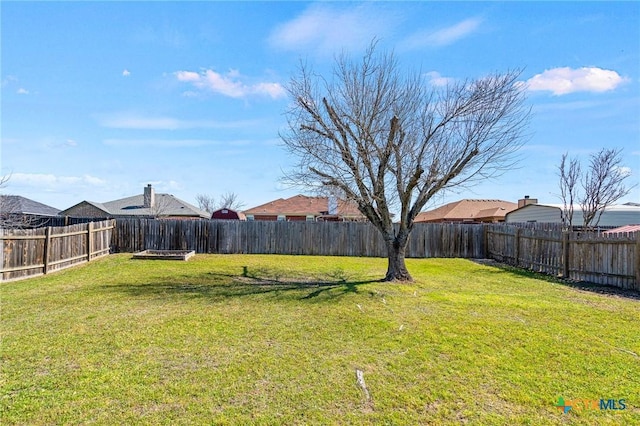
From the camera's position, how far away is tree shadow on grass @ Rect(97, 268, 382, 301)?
732cm

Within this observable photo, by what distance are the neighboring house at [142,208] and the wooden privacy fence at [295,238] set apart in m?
16.0

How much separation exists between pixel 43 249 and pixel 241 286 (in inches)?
215

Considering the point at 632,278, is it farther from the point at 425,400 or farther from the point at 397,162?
the point at 425,400

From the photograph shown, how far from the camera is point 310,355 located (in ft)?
13.3

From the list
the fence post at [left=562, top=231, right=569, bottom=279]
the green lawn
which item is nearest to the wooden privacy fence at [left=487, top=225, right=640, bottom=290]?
the fence post at [left=562, top=231, right=569, bottom=279]

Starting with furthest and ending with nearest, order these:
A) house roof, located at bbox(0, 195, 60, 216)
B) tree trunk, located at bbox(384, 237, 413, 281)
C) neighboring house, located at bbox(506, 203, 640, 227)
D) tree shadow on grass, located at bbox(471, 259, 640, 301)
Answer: house roof, located at bbox(0, 195, 60, 216) → neighboring house, located at bbox(506, 203, 640, 227) → tree trunk, located at bbox(384, 237, 413, 281) → tree shadow on grass, located at bbox(471, 259, 640, 301)

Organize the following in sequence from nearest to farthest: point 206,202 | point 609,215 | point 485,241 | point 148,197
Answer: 1. point 485,241
2. point 609,215
3. point 148,197
4. point 206,202

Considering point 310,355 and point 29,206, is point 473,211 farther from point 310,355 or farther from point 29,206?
point 29,206

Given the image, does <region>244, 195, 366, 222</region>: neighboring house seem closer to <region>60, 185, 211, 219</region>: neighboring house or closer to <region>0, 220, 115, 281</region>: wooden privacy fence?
<region>60, 185, 211, 219</region>: neighboring house

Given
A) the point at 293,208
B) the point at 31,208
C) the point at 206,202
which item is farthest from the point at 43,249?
the point at 206,202

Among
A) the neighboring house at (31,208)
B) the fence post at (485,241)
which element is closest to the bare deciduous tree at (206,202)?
the neighboring house at (31,208)

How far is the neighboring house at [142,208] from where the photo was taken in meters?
31.4

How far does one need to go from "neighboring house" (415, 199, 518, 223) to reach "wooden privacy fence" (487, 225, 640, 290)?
1736cm

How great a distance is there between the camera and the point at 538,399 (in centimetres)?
308
